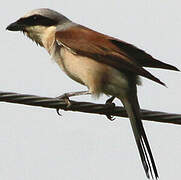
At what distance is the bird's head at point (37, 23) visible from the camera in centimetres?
601

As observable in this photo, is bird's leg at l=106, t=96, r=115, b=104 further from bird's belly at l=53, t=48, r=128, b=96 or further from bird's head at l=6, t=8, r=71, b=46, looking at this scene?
bird's head at l=6, t=8, r=71, b=46

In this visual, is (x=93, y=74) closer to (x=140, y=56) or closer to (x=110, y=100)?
(x=110, y=100)

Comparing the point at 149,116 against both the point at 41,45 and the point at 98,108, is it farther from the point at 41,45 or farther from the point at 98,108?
the point at 41,45

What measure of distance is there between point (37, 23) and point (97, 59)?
37.4 inches

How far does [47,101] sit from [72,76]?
1.07m

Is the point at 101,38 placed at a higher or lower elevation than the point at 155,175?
higher

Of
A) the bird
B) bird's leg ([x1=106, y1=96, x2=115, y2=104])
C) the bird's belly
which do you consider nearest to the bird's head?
the bird

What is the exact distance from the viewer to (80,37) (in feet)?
18.9

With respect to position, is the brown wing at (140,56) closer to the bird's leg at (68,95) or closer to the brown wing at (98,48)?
the brown wing at (98,48)

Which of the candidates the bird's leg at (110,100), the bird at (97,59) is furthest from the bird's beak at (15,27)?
the bird's leg at (110,100)

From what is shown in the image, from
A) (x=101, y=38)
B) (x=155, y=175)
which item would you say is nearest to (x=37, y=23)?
(x=101, y=38)

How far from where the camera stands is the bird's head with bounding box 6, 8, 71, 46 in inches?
237

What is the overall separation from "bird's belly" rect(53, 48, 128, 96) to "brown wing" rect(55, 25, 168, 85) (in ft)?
0.17

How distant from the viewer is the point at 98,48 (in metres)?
5.52
